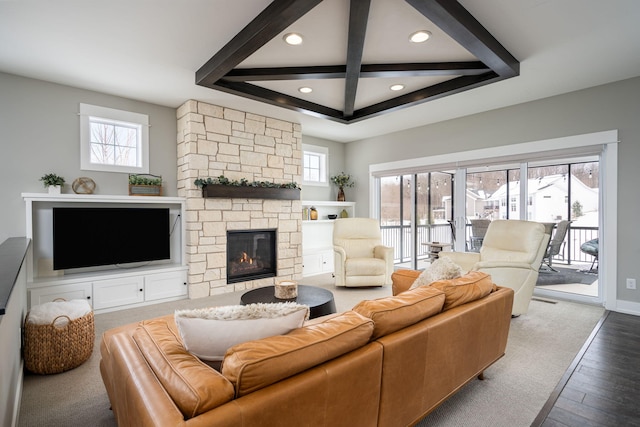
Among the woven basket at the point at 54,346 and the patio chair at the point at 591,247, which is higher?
the patio chair at the point at 591,247

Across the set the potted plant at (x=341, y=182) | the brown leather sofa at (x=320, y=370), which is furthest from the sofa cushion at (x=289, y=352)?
the potted plant at (x=341, y=182)

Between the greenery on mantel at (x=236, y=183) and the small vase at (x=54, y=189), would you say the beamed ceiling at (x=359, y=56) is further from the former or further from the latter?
the small vase at (x=54, y=189)

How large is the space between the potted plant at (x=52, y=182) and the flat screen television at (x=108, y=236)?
223mm

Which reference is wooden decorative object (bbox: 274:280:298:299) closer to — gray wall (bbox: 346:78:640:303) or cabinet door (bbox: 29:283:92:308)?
cabinet door (bbox: 29:283:92:308)

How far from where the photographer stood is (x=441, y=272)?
225cm

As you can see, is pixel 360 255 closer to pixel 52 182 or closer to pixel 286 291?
pixel 286 291

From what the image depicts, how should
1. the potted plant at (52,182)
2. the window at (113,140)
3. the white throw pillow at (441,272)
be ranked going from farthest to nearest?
the window at (113,140) < the potted plant at (52,182) < the white throw pillow at (441,272)

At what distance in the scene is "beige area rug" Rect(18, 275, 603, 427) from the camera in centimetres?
186

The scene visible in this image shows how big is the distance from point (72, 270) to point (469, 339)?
434cm

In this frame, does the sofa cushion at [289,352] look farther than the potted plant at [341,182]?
No

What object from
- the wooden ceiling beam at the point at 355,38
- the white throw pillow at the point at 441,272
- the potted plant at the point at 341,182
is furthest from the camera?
the potted plant at the point at 341,182

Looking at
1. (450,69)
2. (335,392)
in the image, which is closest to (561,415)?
(335,392)

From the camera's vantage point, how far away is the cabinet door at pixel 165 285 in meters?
4.00

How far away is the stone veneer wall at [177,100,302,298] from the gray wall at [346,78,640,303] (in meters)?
2.56
